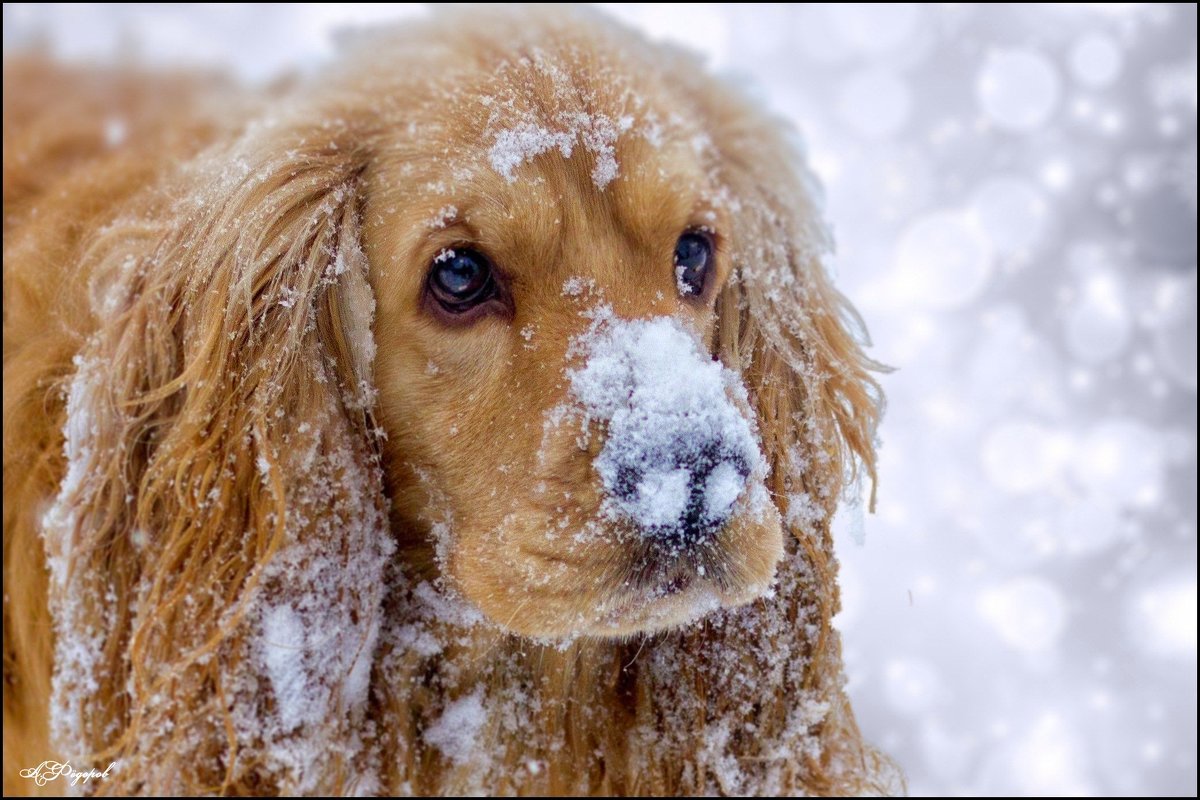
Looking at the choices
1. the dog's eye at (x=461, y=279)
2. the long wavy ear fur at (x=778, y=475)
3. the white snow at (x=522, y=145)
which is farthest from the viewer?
the long wavy ear fur at (x=778, y=475)

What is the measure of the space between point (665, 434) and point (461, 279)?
456 mm

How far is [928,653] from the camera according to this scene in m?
1.95

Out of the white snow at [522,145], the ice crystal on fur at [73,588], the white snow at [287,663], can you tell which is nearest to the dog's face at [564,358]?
the white snow at [522,145]

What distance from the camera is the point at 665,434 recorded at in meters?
1.01

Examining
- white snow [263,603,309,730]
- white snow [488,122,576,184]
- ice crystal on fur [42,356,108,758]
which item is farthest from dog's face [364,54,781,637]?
ice crystal on fur [42,356,108,758]

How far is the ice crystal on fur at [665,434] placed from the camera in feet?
3.31

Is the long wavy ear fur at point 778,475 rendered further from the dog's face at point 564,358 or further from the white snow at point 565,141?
the white snow at point 565,141

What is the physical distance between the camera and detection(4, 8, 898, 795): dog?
1156 mm

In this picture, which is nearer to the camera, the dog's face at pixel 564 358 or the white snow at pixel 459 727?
the dog's face at pixel 564 358

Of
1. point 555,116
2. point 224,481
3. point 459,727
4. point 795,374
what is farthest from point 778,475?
point 224,481

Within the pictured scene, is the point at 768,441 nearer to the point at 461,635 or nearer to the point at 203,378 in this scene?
the point at 461,635

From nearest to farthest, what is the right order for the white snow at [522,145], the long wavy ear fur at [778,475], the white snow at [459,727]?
the white snow at [522,145]
the long wavy ear fur at [778,475]
the white snow at [459,727]

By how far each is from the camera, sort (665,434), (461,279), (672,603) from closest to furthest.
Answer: (665,434) < (672,603) < (461,279)

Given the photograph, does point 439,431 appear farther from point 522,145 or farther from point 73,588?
point 73,588
